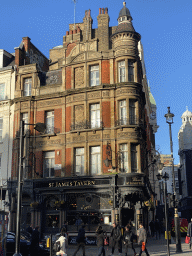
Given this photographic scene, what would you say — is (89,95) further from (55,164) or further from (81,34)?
(81,34)

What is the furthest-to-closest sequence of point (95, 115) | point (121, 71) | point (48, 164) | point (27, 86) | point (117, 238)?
point (27, 86)
point (48, 164)
point (121, 71)
point (95, 115)
point (117, 238)

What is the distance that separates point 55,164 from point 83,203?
432 cm

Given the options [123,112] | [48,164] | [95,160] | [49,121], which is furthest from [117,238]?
[49,121]

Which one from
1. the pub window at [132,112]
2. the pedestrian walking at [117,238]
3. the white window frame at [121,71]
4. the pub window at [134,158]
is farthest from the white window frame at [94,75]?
the pedestrian walking at [117,238]

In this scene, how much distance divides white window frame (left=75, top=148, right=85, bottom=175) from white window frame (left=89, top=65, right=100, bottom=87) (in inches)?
234

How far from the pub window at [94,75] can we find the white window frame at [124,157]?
624 cm

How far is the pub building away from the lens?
27859mm

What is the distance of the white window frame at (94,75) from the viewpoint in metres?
30.8

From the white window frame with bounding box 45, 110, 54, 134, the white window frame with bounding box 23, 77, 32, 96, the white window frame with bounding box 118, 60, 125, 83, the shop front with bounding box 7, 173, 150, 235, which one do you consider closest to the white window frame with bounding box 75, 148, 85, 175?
the shop front with bounding box 7, 173, 150, 235

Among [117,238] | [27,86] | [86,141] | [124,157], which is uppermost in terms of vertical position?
[27,86]

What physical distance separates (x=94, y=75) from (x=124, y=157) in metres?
8.00

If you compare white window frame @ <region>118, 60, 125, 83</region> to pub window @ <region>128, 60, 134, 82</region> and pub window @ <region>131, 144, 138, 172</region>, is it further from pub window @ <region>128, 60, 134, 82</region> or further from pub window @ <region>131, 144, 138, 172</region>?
pub window @ <region>131, 144, 138, 172</region>

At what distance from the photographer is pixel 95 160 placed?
95.3 feet

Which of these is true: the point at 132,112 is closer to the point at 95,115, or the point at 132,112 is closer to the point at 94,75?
the point at 95,115
